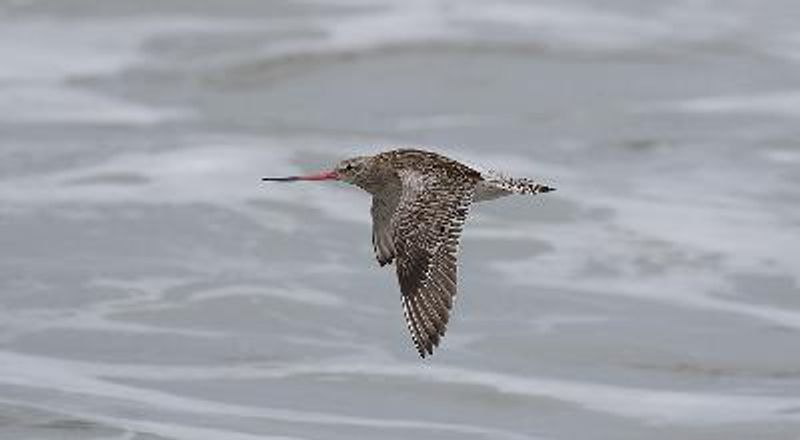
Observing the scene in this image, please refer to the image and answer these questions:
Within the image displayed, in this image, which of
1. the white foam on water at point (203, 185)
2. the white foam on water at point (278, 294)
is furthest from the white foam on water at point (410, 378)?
the white foam on water at point (203, 185)

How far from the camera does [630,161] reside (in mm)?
18031

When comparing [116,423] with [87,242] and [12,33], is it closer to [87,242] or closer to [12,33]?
[87,242]

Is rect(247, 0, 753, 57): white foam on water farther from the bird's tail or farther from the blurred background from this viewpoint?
the bird's tail

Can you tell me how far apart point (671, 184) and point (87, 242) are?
3.81m

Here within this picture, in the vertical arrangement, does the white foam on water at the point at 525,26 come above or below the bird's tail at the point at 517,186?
above

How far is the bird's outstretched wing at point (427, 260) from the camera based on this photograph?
11.1 m

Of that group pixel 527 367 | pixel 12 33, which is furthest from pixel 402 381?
pixel 12 33

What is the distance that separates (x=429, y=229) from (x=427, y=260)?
0.13 meters

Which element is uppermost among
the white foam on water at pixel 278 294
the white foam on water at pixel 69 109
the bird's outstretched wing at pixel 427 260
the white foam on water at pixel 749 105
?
the white foam on water at pixel 749 105

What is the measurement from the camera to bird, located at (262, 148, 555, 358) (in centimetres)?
1109

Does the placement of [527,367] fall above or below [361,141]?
below

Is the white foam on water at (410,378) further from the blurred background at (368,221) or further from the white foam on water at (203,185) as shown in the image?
the white foam on water at (203,185)

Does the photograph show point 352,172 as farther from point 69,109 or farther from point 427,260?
→ point 69,109

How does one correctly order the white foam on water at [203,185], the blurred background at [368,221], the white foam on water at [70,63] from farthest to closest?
the white foam on water at [70,63] < the white foam on water at [203,185] < the blurred background at [368,221]
